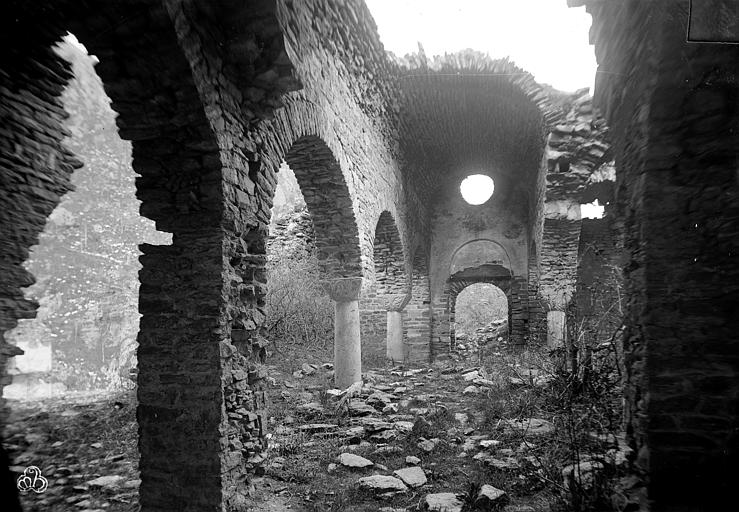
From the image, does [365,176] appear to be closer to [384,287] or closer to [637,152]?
[384,287]

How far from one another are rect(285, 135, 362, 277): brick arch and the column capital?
0.09m

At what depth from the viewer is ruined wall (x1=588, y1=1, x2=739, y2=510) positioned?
222cm

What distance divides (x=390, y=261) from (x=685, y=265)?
7.31m

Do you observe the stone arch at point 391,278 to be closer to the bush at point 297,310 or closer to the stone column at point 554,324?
the bush at point 297,310

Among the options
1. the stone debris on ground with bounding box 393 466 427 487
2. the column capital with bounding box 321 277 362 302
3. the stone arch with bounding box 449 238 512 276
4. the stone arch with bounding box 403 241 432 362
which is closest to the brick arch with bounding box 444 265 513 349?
the stone arch with bounding box 449 238 512 276

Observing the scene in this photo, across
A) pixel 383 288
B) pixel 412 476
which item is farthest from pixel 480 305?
pixel 412 476

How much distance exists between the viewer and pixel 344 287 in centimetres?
669

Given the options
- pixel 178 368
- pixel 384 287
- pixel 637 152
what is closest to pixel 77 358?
pixel 384 287

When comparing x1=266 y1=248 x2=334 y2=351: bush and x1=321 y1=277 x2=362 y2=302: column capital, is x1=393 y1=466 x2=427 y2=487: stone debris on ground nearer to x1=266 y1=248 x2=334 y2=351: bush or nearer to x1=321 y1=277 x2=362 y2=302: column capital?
x1=321 y1=277 x2=362 y2=302: column capital

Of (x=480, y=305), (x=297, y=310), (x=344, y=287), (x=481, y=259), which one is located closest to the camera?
(x=344, y=287)

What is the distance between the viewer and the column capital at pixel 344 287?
261 inches

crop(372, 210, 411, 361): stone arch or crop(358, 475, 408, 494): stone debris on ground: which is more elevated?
crop(372, 210, 411, 361): stone arch

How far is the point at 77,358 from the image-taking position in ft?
49.0

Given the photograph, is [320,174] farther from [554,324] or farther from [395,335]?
[554,324]
